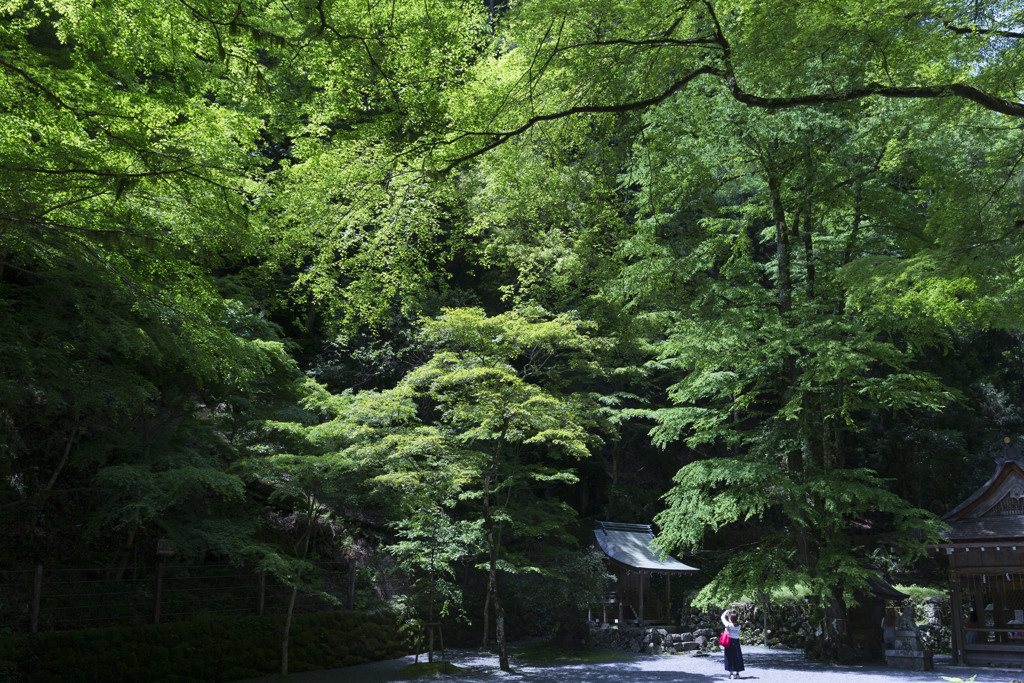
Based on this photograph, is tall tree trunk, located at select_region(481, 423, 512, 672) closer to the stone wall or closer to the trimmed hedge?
the trimmed hedge

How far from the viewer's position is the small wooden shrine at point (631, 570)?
61.0ft

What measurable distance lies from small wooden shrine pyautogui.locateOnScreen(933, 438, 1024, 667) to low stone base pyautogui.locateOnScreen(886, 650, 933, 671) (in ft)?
3.15

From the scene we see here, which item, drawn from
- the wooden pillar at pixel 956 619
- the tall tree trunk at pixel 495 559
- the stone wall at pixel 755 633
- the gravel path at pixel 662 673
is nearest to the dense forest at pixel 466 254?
the tall tree trunk at pixel 495 559

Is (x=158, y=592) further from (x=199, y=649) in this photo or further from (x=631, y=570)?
(x=631, y=570)

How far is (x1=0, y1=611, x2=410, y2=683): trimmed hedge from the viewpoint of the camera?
31.1 ft

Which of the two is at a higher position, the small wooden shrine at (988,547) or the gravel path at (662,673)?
the small wooden shrine at (988,547)

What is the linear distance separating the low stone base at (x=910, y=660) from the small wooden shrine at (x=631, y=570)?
5.91m

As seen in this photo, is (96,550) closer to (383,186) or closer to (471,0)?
(383,186)

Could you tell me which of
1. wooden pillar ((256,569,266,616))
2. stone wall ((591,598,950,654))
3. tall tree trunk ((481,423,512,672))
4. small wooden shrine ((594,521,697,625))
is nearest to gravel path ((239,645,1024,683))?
tall tree trunk ((481,423,512,672))

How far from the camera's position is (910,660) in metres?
13.0

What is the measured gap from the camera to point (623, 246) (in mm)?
13992

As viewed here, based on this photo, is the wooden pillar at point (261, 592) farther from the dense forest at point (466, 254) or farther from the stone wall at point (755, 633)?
the stone wall at point (755, 633)

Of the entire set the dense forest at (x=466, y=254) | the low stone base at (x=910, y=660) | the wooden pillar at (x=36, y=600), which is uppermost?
the dense forest at (x=466, y=254)

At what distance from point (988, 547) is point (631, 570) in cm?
818
